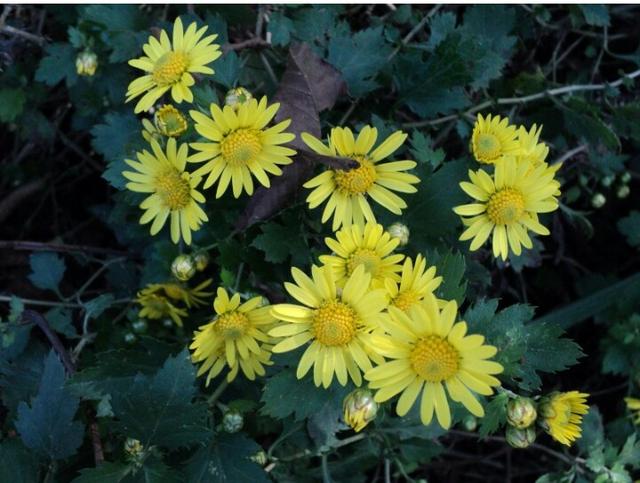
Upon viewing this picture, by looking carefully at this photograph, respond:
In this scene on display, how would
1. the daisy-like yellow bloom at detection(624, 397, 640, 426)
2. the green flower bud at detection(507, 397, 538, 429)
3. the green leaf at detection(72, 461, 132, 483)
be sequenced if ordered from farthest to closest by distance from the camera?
the daisy-like yellow bloom at detection(624, 397, 640, 426) → the green leaf at detection(72, 461, 132, 483) → the green flower bud at detection(507, 397, 538, 429)

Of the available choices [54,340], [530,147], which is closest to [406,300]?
[530,147]

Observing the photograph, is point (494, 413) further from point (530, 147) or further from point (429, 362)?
point (530, 147)

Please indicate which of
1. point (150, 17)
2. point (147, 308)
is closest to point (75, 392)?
point (147, 308)

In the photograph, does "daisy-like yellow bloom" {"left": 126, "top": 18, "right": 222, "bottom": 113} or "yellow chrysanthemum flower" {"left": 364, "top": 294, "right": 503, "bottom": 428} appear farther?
"daisy-like yellow bloom" {"left": 126, "top": 18, "right": 222, "bottom": 113}

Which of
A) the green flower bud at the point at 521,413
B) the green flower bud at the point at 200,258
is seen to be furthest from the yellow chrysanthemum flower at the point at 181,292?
the green flower bud at the point at 521,413

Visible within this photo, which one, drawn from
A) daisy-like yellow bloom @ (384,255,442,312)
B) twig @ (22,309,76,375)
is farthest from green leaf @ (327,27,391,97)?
twig @ (22,309,76,375)

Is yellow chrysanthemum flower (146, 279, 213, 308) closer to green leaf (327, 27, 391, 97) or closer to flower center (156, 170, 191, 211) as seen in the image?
flower center (156, 170, 191, 211)

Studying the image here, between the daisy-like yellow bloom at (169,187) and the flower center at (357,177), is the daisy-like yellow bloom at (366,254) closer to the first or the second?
the flower center at (357,177)
